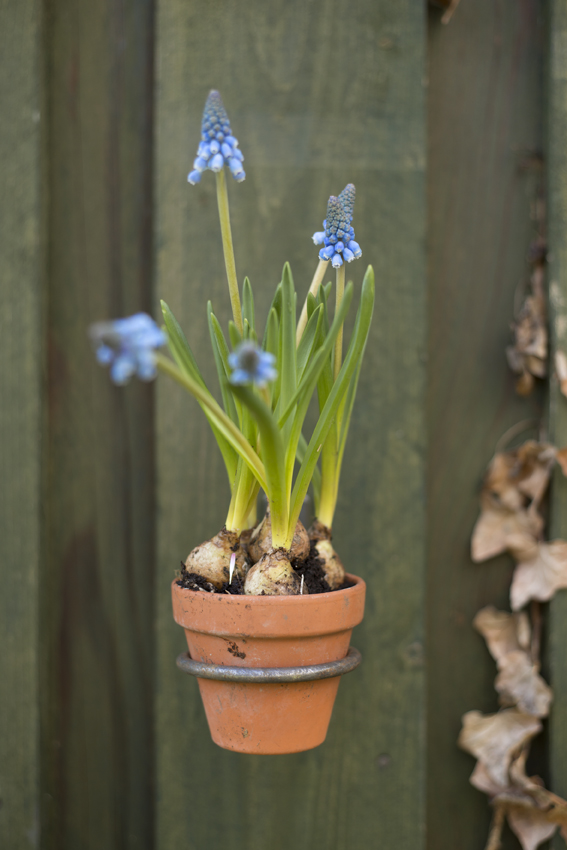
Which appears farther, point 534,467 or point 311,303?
point 534,467

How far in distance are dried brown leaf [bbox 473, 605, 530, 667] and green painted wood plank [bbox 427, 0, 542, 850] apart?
3 centimetres

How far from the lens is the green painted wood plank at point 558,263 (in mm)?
902

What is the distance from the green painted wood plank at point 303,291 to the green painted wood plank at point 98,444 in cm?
9

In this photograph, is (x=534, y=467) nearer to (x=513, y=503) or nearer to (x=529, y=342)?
(x=513, y=503)

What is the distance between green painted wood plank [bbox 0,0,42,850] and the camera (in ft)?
2.82

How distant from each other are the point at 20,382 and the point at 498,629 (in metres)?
0.85

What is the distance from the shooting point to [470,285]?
3.23 feet

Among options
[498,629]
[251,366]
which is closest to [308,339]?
[251,366]

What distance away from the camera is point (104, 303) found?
95cm

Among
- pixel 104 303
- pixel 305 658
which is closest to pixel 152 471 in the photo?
pixel 104 303

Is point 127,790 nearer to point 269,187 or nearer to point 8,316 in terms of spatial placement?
point 8,316

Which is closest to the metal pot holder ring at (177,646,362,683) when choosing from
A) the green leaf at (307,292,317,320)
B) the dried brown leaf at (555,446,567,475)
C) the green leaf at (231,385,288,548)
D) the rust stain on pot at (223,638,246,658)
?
the rust stain on pot at (223,638,246,658)

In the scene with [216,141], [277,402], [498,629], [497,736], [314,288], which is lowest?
[497,736]

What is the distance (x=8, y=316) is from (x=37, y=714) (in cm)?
60
